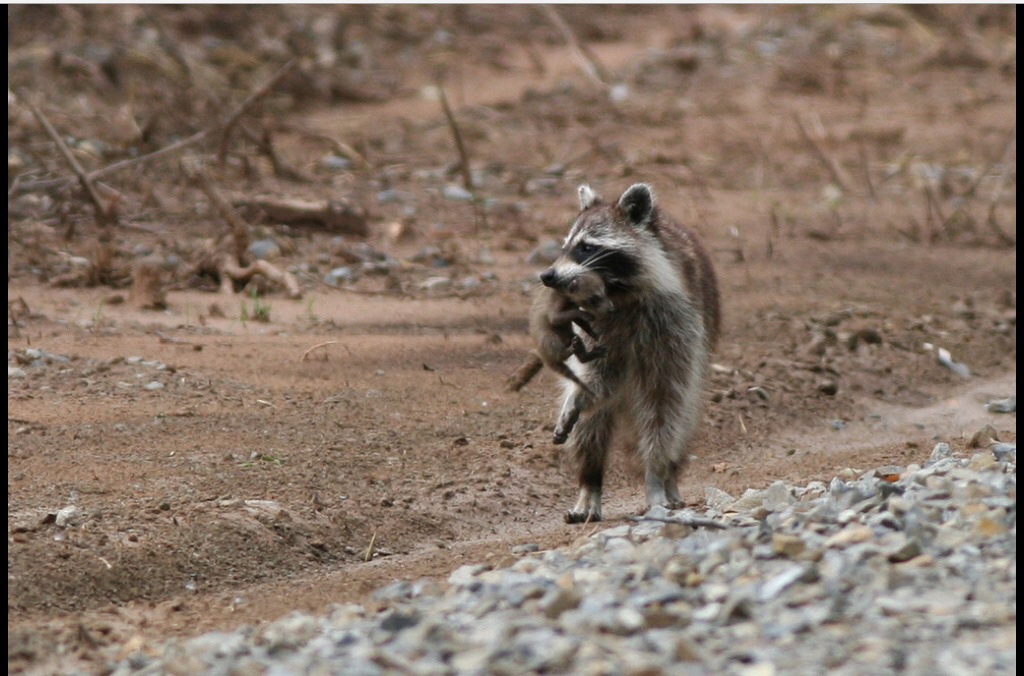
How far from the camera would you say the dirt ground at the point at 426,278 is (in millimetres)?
6008

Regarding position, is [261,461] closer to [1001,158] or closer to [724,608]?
[724,608]

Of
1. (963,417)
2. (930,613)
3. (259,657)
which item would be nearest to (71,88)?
(963,417)

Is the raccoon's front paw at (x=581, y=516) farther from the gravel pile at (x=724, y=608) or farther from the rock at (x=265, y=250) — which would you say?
the rock at (x=265, y=250)

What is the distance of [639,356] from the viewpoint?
21.1ft

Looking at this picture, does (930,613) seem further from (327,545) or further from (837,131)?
(837,131)

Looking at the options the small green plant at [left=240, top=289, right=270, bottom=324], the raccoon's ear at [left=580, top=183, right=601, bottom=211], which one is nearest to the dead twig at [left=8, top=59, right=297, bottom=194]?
the small green plant at [left=240, top=289, right=270, bottom=324]

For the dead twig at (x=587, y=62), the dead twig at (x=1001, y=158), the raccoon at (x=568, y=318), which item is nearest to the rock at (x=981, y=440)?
the raccoon at (x=568, y=318)

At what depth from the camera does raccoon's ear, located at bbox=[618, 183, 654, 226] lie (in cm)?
649

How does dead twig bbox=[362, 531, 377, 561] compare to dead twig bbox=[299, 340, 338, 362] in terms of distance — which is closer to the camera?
dead twig bbox=[362, 531, 377, 561]

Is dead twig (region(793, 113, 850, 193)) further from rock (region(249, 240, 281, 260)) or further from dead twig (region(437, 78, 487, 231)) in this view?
rock (region(249, 240, 281, 260))

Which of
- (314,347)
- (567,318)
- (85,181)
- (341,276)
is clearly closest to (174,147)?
(85,181)

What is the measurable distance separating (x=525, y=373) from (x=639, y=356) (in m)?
1.00

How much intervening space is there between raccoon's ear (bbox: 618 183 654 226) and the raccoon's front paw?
53.7 inches

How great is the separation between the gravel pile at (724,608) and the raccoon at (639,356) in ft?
3.81
